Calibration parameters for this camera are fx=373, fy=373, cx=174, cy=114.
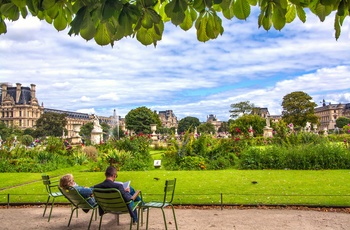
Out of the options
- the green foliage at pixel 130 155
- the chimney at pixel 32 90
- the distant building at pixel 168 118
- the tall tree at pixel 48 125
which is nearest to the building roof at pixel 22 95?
the chimney at pixel 32 90

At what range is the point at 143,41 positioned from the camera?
2.51m

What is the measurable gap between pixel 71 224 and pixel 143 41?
507 cm

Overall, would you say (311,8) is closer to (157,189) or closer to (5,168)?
(157,189)

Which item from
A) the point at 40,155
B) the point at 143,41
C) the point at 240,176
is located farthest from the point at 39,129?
the point at 143,41

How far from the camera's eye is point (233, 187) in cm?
974

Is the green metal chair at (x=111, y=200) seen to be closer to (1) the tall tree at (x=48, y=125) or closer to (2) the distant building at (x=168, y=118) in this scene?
(1) the tall tree at (x=48, y=125)

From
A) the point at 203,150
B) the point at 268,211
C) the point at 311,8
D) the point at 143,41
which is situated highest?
the point at 311,8

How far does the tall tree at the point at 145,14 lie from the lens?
192 centimetres

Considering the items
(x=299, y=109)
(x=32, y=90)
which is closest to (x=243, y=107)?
(x=299, y=109)

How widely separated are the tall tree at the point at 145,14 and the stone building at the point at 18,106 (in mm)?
117087

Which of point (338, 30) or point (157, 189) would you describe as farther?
point (157, 189)

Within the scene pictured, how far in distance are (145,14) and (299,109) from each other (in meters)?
68.6

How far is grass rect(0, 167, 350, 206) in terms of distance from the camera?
8219 mm

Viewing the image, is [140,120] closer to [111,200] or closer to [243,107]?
[243,107]
